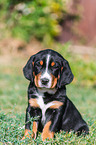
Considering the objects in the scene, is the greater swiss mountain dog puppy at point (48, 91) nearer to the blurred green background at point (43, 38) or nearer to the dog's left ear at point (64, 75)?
the dog's left ear at point (64, 75)

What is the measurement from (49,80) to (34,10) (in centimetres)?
833

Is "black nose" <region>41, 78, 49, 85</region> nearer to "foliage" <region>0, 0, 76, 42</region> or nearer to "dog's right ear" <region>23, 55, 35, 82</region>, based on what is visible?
"dog's right ear" <region>23, 55, 35, 82</region>

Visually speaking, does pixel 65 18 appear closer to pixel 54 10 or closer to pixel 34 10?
pixel 54 10

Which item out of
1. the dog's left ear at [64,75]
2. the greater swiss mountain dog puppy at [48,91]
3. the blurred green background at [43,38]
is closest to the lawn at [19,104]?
the blurred green background at [43,38]

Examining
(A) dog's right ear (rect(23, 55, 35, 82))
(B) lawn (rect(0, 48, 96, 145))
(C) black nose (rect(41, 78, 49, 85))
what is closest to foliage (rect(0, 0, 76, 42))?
(B) lawn (rect(0, 48, 96, 145))

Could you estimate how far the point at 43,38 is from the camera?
11.4 m

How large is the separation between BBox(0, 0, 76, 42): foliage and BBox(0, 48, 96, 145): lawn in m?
1.78

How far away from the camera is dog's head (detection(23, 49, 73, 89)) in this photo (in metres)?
3.05

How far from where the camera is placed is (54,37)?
478 inches

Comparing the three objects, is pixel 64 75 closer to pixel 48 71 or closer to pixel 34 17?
pixel 48 71

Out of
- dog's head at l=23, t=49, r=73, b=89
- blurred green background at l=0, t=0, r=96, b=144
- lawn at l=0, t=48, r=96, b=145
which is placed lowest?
lawn at l=0, t=48, r=96, b=145

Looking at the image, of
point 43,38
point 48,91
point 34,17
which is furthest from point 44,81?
point 43,38

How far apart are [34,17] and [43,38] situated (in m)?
0.98

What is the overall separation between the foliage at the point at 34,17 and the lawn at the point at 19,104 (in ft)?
5.84
